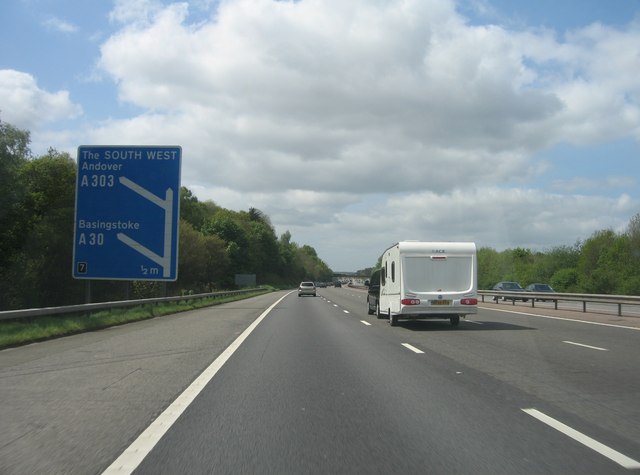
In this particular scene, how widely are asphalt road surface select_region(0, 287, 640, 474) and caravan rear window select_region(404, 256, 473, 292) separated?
5.31 m

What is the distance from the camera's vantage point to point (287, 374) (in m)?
10.0

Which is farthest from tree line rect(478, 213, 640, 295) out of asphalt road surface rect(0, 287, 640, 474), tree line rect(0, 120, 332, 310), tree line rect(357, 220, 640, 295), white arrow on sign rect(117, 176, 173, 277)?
asphalt road surface rect(0, 287, 640, 474)

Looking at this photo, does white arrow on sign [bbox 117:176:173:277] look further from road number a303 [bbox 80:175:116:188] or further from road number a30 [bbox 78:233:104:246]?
road number a30 [bbox 78:233:104:246]

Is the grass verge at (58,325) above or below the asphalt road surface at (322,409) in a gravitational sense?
above

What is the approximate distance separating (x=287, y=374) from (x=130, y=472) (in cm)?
526

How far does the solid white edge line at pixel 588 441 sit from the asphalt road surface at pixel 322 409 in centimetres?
2

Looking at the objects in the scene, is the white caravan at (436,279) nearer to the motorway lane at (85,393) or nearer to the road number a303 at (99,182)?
the motorway lane at (85,393)

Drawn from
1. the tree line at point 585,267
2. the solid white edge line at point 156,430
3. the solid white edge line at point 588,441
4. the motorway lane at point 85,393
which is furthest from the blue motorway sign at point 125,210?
the tree line at point 585,267

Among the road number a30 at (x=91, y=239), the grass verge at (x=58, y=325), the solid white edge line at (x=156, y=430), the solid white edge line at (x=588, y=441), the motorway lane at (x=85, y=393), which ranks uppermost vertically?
the road number a30 at (x=91, y=239)

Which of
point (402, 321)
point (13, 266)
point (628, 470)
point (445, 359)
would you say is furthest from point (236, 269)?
point (628, 470)

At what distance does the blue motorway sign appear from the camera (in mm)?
23531

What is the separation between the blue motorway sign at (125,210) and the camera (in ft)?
77.2

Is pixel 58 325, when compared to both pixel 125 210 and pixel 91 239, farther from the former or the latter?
pixel 125 210

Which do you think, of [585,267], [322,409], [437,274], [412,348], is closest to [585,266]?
[585,267]
